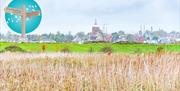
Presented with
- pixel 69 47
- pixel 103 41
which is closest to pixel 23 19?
pixel 69 47

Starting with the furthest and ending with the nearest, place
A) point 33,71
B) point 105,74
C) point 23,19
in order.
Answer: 1. point 23,19
2. point 33,71
3. point 105,74

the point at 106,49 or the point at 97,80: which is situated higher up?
the point at 97,80

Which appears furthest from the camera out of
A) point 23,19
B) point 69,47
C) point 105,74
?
point 69,47

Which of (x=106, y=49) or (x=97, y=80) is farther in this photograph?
(x=106, y=49)

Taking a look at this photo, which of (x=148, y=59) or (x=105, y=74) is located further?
(x=148, y=59)

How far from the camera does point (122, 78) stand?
4.62m

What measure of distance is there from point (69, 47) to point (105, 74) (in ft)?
50.3

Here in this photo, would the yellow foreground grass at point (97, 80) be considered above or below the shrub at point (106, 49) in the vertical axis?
above

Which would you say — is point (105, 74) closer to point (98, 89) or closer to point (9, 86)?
point (98, 89)

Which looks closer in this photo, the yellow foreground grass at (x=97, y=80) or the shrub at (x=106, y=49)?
the yellow foreground grass at (x=97, y=80)

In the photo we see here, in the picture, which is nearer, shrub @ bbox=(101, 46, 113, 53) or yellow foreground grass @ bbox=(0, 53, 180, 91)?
yellow foreground grass @ bbox=(0, 53, 180, 91)

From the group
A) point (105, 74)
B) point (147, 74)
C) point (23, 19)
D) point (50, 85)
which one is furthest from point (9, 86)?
point (23, 19)

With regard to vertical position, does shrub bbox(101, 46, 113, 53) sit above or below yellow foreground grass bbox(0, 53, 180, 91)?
below

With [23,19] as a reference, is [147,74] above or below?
below
